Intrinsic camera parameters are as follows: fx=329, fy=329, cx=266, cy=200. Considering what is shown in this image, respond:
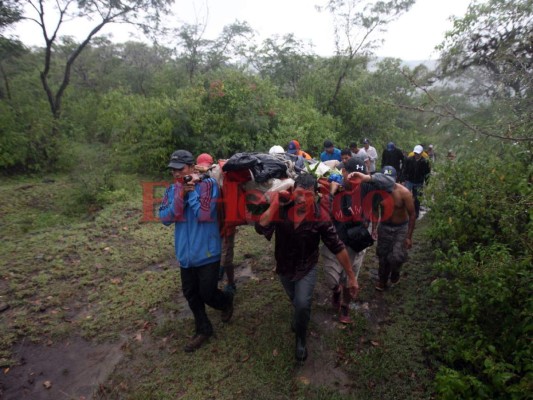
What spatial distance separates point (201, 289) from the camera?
11.1 feet

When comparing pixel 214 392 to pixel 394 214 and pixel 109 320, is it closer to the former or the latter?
pixel 109 320

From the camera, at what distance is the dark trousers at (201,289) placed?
10.9ft

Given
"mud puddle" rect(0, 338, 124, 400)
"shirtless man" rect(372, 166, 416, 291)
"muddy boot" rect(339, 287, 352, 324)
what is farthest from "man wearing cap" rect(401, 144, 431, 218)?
"mud puddle" rect(0, 338, 124, 400)

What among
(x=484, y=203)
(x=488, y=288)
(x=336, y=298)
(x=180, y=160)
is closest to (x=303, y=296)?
(x=336, y=298)

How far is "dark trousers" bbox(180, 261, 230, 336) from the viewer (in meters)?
3.32

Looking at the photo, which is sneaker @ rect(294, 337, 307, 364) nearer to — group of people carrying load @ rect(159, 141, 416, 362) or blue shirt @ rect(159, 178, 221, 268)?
group of people carrying load @ rect(159, 141, 416, 362)

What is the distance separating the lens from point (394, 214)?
13.7 ft

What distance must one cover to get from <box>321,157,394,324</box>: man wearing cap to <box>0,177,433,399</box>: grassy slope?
59cm

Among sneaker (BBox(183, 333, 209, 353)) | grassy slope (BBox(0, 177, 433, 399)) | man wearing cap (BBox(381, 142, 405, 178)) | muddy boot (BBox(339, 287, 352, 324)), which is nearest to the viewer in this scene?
grassy slope (BBox(0, 177, 433, 399))

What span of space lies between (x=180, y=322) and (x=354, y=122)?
14.0 meters

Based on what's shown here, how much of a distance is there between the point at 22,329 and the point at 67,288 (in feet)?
3.00

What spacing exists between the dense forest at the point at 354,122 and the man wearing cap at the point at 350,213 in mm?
827

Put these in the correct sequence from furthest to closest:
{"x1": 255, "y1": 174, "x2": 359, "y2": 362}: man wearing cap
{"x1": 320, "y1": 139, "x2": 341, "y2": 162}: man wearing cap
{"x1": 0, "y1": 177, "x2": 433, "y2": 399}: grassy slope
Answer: {"x1": 320, "y1": 139, "x2": 341, "y2": 162}: man wearing cap < {"x1": 0, "y1": 177, "x2": 433, "y2": 399}: grassy slope < {"x1": 255, "y1": 174, "x2": 359, "y2": 362}: man wearing cap

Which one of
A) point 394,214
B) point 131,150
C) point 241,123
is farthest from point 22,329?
point 241,123
